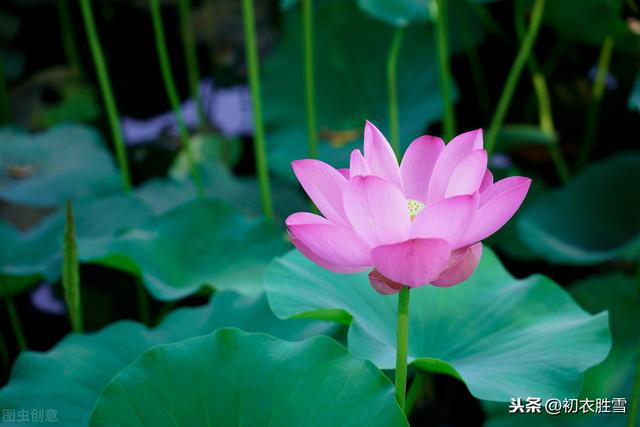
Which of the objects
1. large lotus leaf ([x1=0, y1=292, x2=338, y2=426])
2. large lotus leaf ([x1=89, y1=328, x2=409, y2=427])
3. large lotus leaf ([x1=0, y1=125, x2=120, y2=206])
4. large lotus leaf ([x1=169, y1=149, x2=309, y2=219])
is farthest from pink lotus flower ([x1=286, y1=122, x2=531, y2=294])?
large lotus leaf ([x1=169, y1=149, x2=309, y2=219])

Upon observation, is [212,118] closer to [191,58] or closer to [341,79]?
[191,58]

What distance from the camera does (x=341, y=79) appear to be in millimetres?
2240

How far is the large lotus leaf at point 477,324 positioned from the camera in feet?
2.96

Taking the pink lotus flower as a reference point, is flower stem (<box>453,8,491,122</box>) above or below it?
below

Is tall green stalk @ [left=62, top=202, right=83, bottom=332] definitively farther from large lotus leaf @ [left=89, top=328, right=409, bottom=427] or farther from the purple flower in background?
the purple flower in background

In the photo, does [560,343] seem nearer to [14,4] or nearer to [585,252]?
[585,252]

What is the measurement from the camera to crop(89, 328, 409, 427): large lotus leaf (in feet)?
2.63

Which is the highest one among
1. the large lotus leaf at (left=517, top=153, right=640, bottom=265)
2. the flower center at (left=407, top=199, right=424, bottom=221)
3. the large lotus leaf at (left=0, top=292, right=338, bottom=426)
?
the flower center at (left=407, top=199, right=424, bottom=221)

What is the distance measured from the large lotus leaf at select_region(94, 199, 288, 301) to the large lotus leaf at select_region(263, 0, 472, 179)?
0.59 m

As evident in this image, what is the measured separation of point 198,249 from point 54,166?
2.02 feet

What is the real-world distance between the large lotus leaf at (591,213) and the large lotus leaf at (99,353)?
77 cm

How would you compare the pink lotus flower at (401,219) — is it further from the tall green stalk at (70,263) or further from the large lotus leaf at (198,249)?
the large lotus leaf at (198,249)

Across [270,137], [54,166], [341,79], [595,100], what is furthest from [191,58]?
[595,100]

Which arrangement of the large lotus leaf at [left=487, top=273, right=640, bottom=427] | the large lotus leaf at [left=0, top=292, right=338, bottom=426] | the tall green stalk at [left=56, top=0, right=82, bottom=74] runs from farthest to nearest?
the tall green stalk at [left=56, top=0, right=82, bottom=74] → the large lotus leaf at [left=487, top=273, right=640, bottom=427] → the large lotus leaf at [left=0, top=292, right=338, bottom=426]
